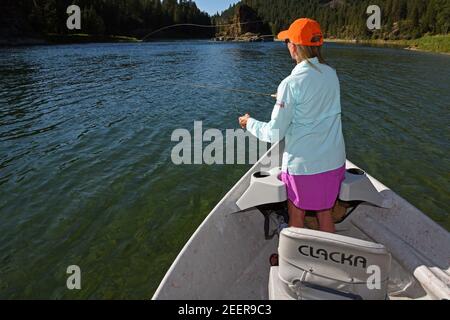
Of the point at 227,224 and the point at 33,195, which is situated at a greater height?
the point at 227,224

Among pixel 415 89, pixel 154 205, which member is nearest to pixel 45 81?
pixel 154 205

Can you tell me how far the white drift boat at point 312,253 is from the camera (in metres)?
3.62

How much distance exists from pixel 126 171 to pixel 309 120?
845 cm

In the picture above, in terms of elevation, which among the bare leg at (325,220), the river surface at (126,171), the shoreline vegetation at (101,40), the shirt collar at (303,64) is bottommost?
the river surface at (126,171)

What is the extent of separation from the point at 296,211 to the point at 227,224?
1304 millimetres

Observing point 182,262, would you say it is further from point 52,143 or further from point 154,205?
point 52,143

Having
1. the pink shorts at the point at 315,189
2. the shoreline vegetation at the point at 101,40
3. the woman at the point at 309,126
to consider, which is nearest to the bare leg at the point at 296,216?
the woman at the point at 309,126

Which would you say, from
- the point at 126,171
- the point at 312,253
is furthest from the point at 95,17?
the point at 312,253

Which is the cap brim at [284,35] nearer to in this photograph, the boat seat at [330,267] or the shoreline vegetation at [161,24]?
the boat seat at [330,267]

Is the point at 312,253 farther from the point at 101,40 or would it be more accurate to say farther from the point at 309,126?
the point at 101,40

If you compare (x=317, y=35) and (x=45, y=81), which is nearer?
(x=317, y=35)

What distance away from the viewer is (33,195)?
31.9 feet

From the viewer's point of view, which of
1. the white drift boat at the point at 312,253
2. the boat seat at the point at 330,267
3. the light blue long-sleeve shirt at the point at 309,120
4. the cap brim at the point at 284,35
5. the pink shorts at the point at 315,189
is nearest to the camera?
the boat seat at the point at 330,267
